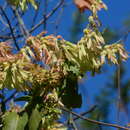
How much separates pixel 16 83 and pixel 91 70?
281mm

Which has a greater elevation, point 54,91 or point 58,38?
point 58,38

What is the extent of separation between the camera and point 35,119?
217 centimetres

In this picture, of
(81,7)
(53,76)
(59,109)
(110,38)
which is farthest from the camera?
(81,7)

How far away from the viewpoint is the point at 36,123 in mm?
2152

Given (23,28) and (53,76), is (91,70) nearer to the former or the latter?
(53,76)

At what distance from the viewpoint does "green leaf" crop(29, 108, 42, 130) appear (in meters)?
2.15

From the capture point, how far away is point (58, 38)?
2176 millimetres

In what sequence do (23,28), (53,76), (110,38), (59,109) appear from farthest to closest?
(23,28) → (110,38) → (59,109) → (53,76)

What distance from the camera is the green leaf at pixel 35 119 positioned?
84.5 inches

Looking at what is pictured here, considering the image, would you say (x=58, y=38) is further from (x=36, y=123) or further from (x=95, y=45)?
(x=36, y=123)

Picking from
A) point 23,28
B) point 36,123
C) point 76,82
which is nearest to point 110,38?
point 76,82

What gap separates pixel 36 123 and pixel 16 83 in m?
0.17

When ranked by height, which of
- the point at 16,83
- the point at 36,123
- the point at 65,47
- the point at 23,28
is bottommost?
the point at 36,123

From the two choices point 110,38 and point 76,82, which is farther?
point 110,38
